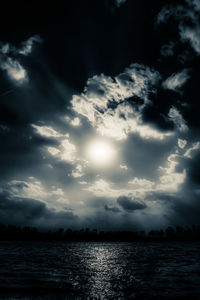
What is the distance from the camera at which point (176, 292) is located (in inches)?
582

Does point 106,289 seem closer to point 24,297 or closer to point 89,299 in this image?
point 89,299

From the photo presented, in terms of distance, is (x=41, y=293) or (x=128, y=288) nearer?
(x=41, y=293)

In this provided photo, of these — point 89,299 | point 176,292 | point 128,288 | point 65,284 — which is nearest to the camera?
point 89,299

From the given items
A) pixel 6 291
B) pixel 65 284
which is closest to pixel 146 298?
pixel 65 284

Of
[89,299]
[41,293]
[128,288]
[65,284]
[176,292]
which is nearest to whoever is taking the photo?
[89,299]

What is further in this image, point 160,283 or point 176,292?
point 160,283

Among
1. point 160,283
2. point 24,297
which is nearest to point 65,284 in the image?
point 24,297

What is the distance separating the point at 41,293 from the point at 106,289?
17.9 feet

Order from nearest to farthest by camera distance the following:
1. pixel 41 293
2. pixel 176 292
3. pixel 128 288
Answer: pixel 41 293
pixel 176 292
pixel 128 288

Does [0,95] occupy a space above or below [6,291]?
above

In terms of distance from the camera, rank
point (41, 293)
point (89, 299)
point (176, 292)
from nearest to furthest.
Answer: point (89, 299)
point (41, 293)
point (176, 292)

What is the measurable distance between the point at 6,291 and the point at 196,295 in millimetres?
14795

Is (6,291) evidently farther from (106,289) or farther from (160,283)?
(160,283)

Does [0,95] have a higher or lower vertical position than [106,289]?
higher
